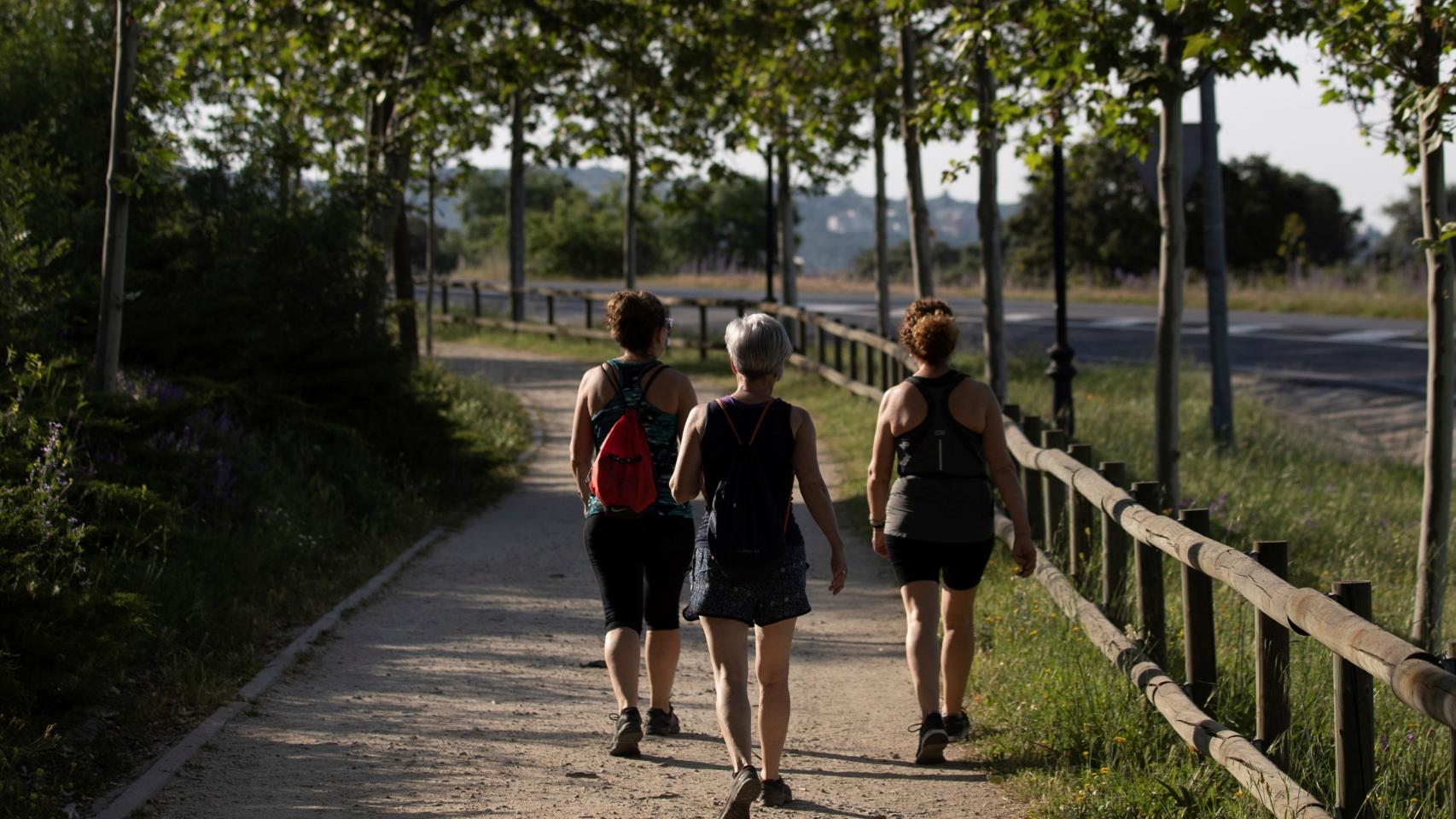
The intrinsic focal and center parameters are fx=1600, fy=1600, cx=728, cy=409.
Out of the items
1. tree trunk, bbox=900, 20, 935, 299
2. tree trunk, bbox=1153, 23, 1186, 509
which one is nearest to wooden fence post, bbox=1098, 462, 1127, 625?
A: tree trunk, bbox=1153, 23, 1186, 509

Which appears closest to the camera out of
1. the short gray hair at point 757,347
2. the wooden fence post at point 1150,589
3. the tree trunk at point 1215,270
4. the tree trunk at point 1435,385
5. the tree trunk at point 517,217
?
the short gray hair at point 757,347

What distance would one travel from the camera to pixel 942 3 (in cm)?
1529

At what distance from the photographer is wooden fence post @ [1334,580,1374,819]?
448 cm

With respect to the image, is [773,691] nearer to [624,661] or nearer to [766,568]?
[766,568]

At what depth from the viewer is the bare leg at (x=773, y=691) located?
226 inches

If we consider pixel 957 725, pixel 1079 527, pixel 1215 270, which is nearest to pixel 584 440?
pixel 957 725

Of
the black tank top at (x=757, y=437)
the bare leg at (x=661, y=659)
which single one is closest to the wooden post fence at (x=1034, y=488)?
the bare leg at (x=661, y=659)

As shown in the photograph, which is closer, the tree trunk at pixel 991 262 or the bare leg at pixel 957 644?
the bare leg at pixel 957 644

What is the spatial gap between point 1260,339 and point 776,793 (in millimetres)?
25755

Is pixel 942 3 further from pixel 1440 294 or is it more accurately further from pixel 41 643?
pixel 41 643

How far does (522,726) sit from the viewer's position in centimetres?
698

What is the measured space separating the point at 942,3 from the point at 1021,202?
4743 cm

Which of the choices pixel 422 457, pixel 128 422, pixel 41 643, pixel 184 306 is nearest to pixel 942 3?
pixel 422 457

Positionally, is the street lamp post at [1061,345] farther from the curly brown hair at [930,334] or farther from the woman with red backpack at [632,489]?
the woman with red backpack at [632,489]
